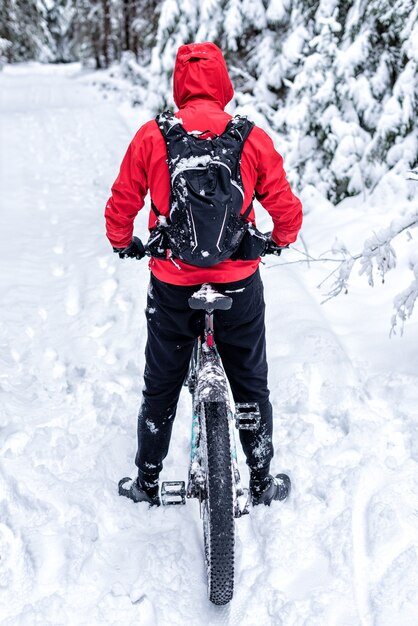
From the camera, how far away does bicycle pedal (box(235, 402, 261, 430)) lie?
10.2 feet

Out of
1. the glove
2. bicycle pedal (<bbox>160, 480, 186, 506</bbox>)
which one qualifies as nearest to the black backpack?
the glove

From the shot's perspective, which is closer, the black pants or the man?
the man

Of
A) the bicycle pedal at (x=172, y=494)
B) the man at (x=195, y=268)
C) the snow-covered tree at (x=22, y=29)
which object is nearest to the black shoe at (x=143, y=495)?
the man at (x=195, y=268)

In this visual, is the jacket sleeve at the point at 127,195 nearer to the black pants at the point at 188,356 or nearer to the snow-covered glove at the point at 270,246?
the black pants at the point at 188,356

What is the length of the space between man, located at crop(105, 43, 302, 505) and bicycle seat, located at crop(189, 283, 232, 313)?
0.13m

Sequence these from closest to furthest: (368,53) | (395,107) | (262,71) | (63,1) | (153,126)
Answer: (153,126), (395,107), (368,53), (262,71), (63,1)

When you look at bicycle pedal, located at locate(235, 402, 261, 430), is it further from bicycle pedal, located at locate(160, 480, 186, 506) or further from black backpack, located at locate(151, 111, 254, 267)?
black backpack, located at locate(151, 111, 254, 267)

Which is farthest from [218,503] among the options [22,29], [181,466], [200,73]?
[22,29]

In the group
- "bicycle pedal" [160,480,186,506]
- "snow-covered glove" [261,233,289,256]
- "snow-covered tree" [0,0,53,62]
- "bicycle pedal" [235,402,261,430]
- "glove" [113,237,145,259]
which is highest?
"snow-covered glove" [261,233,289,256]

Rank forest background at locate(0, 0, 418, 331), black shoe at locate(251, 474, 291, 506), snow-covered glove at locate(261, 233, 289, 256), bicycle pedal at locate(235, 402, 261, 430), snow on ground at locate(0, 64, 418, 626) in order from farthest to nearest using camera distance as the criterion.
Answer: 1. forest background at locate(0, 0, 418, 331)
2. black shoe at locate(251, 474, 291, 506)
3. bicycle pedal at locate(235, 402, 261, 430)
4. snow-covered glove at locate(261, 233, 289, 256)
5. snow on ground at locate(0, 64, 418, 626)

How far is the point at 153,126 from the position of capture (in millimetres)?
2574

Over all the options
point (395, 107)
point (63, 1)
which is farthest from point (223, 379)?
point (63, 1)

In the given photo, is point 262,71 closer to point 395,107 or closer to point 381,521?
point 395,107

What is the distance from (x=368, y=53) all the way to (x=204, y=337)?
21.2 feet
